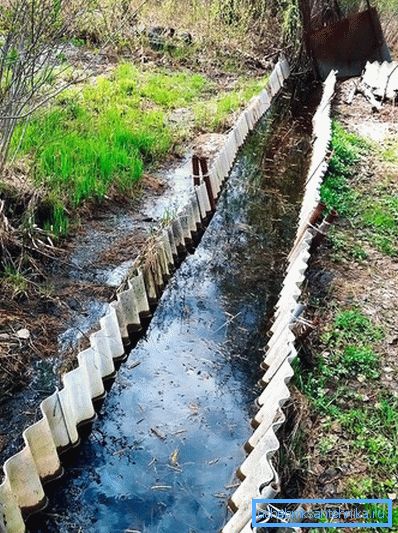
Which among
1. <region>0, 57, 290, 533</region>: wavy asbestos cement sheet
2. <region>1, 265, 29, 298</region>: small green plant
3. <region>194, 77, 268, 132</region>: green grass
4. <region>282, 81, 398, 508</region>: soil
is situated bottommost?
<region>282, 81, 398, 508</region>: soil

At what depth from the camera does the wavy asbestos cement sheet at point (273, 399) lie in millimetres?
3465

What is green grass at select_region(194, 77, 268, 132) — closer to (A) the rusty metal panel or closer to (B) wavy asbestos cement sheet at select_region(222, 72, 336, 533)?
(A) the rusty metal panel

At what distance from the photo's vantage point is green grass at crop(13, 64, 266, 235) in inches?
280

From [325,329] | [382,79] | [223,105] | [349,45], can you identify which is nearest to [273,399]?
[325,329]

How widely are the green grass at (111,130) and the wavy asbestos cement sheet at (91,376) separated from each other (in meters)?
1.16

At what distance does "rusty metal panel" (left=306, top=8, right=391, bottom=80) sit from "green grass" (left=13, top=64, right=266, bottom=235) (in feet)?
8.67

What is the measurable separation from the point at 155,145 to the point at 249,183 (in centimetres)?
152

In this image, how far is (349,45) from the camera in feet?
47.7

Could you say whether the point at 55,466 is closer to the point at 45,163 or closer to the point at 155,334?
the point at 155,334

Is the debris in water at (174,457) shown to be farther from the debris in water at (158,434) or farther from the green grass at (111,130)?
the green grass at (111,130)

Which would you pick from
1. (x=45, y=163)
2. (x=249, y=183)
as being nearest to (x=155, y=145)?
(x=249, y=183)

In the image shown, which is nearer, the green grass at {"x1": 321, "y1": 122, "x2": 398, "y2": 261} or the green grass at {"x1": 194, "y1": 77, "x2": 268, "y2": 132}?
the green grass at {"x1": 321, "y1": 122, "x2": 398, "y2": 261}

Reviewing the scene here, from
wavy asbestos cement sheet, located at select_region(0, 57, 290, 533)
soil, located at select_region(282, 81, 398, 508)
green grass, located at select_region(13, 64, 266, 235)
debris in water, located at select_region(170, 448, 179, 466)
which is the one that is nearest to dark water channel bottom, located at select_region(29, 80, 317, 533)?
debris in water, located at select_region(170, 448, 179, 466)

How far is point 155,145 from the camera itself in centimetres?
887
